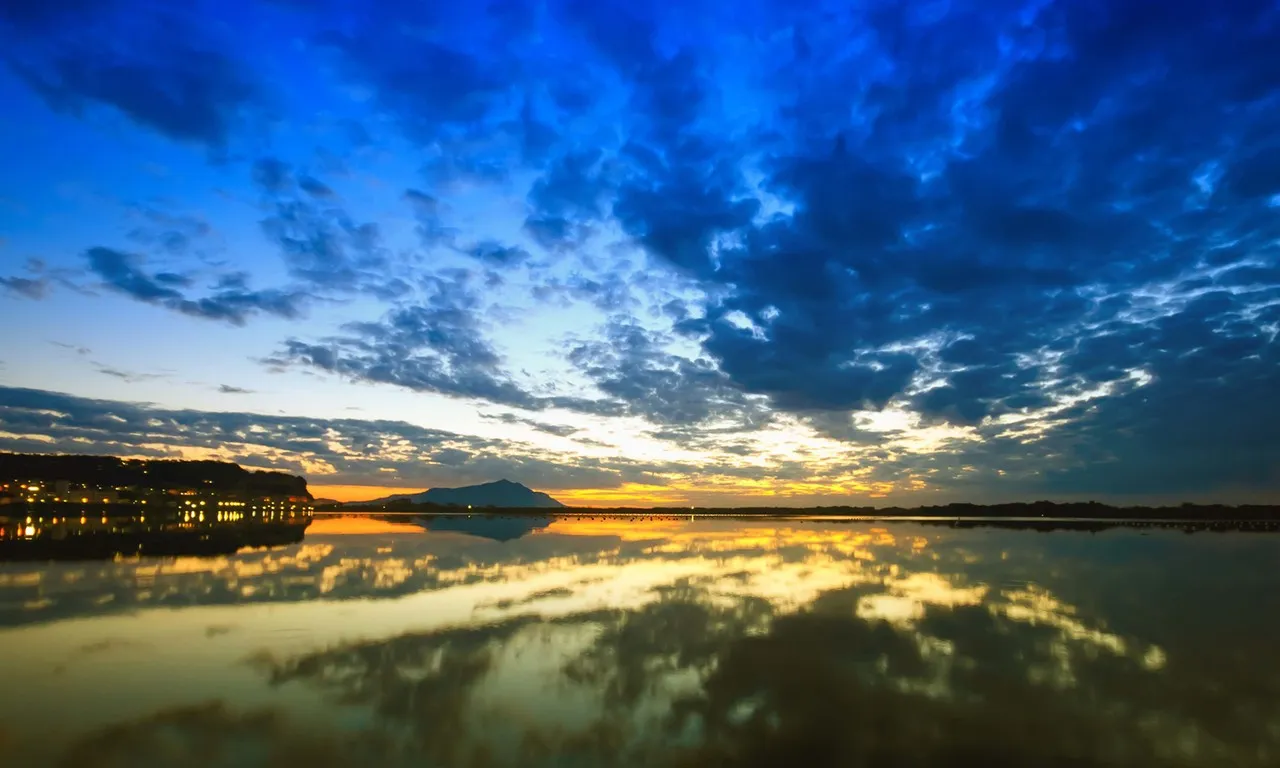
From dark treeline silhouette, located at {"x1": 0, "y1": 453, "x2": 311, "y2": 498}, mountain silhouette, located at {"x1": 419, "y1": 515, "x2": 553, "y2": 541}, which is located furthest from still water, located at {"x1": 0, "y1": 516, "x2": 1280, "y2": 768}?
dark treeline silhouette, located at {"x1": 0, "y1": 453, "x2": 311, "y2": 498}

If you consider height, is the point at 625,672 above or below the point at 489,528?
above

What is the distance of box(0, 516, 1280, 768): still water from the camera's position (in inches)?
472

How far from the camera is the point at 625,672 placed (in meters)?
16.8

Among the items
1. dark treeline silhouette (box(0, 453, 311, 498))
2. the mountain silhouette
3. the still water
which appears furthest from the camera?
dark treeline silhouette (box(0, 453, 311, 498))

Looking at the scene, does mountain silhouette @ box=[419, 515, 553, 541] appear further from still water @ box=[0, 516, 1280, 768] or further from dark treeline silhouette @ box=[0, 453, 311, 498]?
dark treeline silhouette @ box=[0, 453, 311, 498]

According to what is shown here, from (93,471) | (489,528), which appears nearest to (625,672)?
(489,528)

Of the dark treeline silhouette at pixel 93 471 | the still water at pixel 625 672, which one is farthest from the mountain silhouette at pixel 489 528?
the dark treeline silhouette at pixel 93 471

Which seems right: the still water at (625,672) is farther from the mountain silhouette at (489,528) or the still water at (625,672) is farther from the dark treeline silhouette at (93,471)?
the dark treeline silhouette at (93,471)

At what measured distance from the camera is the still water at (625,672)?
11977 millimetres

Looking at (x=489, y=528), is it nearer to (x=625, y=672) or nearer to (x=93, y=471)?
(x=625, y=672)

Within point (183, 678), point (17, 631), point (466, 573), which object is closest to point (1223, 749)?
point (183, 678)

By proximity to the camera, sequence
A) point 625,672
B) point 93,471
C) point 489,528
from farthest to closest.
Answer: point 93,471, point 489,528, point 625,672

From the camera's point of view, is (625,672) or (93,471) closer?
(625,672)

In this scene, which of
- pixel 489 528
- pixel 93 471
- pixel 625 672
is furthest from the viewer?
pixel 93 471
